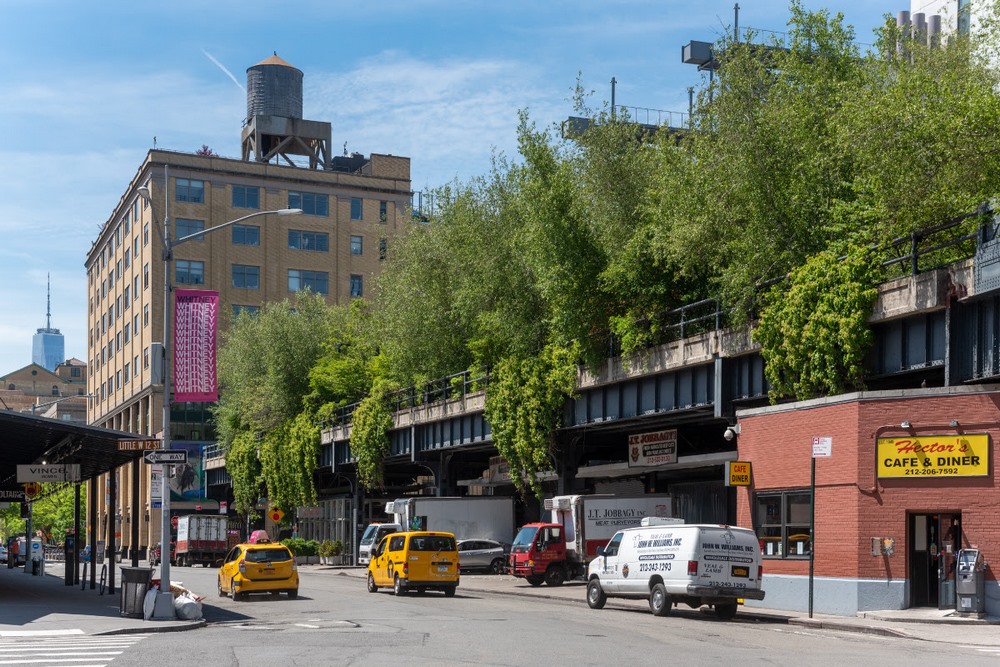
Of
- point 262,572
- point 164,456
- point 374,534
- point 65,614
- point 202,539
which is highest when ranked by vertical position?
point 164,456

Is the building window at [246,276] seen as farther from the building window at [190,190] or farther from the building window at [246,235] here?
the building window at [190,190]

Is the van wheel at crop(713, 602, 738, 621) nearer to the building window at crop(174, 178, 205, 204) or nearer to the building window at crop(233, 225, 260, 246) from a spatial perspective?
the building window at crop(174, 178, 205, 204)

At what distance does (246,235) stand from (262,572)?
3204 inches

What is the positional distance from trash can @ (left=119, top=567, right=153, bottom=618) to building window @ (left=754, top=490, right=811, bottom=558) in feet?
50.4

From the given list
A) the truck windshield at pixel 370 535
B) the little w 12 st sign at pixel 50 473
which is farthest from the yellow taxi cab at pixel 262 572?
the truck windshield at pixel 370 535

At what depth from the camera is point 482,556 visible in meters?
54.2

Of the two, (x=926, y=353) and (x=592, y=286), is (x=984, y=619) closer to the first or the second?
(x=926, y=353)

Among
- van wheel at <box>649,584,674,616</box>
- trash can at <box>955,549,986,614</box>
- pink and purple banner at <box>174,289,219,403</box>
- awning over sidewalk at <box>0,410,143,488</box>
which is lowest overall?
van wheel at <box>649,584,674,616</box>

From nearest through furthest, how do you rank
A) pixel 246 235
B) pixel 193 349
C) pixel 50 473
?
pixel 193 349, pixel 50 473, pixel 246 235

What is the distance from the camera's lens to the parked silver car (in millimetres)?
54125

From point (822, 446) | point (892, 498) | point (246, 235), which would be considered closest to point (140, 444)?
point (822, 446)

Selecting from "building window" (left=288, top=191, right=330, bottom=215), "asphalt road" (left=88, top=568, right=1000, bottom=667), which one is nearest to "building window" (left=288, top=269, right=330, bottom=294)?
"building window" (left=288, top=191, right=330, bottom=215)

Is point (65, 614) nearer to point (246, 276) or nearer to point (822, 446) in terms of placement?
point (822, 446)

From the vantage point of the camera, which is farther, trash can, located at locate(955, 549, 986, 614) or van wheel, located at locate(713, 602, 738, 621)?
van wheel, located at locate(713, 602, 738, 621)
